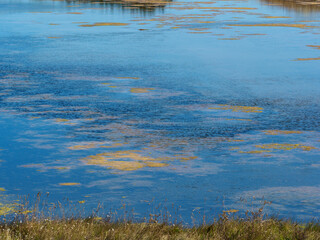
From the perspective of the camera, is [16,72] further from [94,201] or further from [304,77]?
[94,201]

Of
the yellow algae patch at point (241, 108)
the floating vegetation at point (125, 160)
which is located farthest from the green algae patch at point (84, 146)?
the yellow algae patch at point (241, 108)

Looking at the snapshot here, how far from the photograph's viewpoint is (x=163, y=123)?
9.77 metres

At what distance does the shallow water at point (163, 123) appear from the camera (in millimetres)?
6871

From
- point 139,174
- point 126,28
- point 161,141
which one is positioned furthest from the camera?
point 126,28

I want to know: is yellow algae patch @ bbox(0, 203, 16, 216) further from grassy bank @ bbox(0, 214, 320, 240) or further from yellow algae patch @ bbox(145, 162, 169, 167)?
yellow algae patch @ bbox(145, 162, 169, 167)

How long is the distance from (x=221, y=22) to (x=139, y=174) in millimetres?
22788

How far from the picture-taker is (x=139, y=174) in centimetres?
742

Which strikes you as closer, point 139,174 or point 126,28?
point 139,174

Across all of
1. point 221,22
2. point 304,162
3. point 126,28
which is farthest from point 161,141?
point 221,22

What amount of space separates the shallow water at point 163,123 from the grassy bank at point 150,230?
2.66 feet

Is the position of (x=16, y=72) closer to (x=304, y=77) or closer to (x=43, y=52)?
(x=43, y=52)

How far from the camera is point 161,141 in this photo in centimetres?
877

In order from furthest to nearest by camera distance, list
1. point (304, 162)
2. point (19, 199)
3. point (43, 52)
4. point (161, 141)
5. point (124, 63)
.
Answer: point (43, 52) → point (124, 63) → point (161, 141) → point (304, 162) → point (19, 199)

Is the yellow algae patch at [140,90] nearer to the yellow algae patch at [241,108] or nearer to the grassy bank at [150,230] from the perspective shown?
the yellow algae patch at [241,108]
